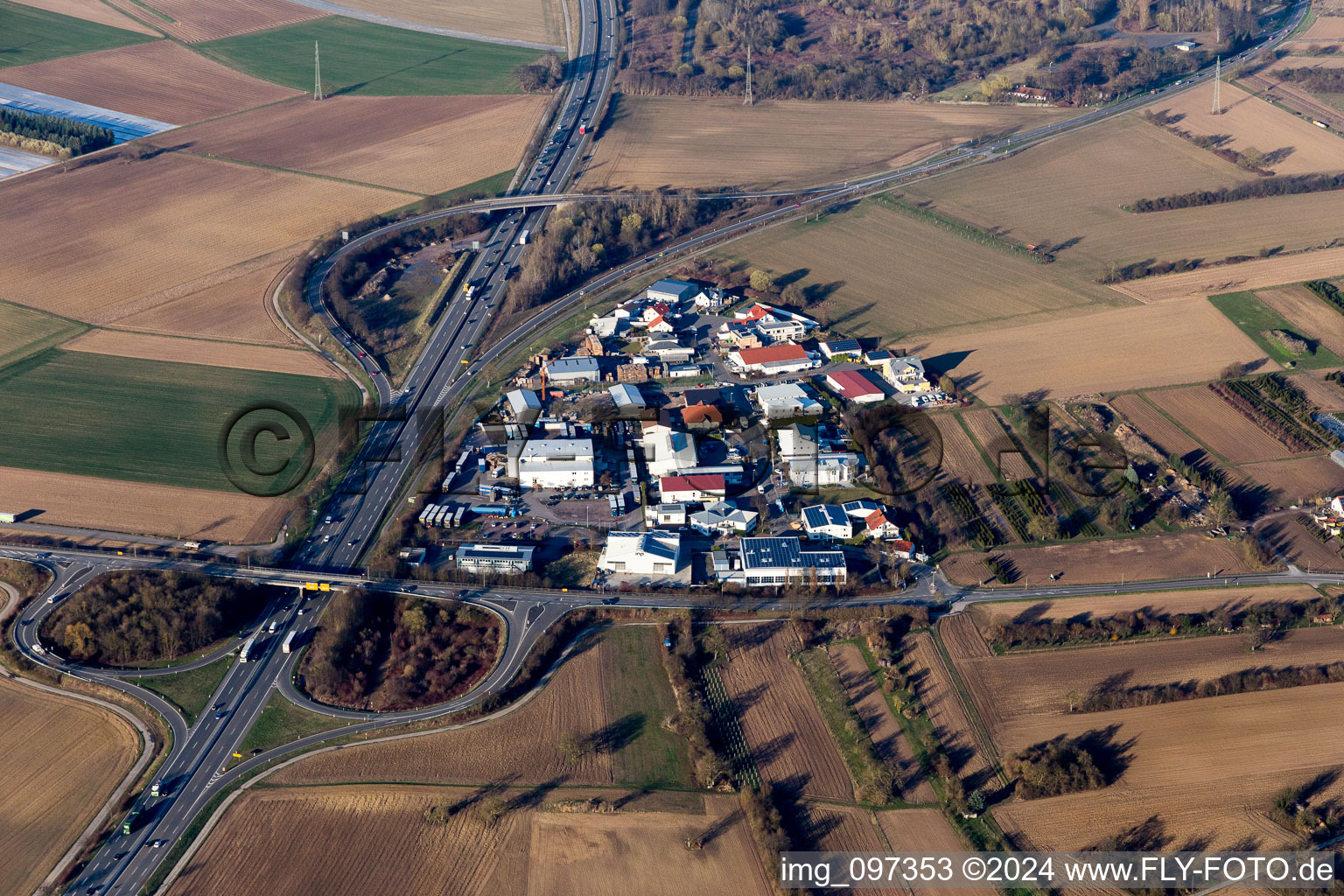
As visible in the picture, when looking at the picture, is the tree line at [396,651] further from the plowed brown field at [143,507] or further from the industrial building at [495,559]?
the plowed brown field at [143,507]

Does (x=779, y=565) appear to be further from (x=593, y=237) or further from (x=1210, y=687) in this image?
(x=593, y=237)

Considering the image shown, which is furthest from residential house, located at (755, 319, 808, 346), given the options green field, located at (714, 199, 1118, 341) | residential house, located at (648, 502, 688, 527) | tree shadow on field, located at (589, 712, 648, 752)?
tree shadow on field, located at (589, 712, 648, 752)

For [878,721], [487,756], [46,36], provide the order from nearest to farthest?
1. [487,756]
2. [878,721]
3. [46,36]

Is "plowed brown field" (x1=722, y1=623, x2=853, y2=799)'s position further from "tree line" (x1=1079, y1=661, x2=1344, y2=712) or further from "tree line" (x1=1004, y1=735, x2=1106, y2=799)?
"tree line" (x1=1079, y1=661, x2=1344, y2=712)

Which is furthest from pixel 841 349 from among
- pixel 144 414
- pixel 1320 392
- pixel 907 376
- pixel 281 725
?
pixel 144 414

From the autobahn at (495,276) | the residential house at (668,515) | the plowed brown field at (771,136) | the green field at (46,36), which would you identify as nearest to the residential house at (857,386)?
the residential house at (668,515)

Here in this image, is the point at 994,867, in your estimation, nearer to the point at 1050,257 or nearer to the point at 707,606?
the point at 707,606

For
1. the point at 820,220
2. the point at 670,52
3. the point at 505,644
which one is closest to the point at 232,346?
the point at 505,644
